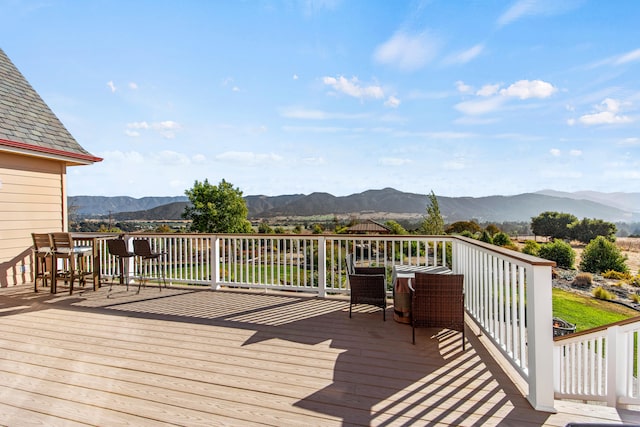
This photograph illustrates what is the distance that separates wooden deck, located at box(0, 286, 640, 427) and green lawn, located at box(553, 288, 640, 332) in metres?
13.0

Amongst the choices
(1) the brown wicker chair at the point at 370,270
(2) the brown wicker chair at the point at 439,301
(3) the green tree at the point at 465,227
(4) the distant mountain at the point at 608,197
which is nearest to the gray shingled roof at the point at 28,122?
(1) the brown wicker chair at the point at 370,270

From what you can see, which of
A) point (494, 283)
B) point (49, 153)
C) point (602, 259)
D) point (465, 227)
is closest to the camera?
point (494, 283)

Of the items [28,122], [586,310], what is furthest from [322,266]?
[586,310]

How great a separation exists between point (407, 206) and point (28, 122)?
21898 millimetres

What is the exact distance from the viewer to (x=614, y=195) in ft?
97.1

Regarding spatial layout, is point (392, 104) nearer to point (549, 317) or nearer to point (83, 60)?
point (83, 60)

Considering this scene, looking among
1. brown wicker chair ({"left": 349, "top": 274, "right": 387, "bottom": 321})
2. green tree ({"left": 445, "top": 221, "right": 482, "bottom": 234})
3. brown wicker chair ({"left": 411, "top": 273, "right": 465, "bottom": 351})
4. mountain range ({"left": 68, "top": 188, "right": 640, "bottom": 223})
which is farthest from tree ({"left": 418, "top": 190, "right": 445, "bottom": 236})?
brown wicker chair ({"left": 411, "top": 273, "right": 465, "bottom": 351})

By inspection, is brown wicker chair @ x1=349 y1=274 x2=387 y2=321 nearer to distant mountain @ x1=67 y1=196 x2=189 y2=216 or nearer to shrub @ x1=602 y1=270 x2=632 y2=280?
distant mountain @ x1=67 y1=196 x2=189 y2=216

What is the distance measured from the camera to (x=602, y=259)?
1922 centimetres

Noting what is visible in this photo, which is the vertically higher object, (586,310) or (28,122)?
(28,122)

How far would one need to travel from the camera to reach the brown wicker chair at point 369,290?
4.01 meters

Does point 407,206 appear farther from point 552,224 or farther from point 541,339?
point 541,339

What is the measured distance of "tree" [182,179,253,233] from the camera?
20078 millimetres

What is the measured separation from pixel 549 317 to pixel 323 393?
1.59 meters
